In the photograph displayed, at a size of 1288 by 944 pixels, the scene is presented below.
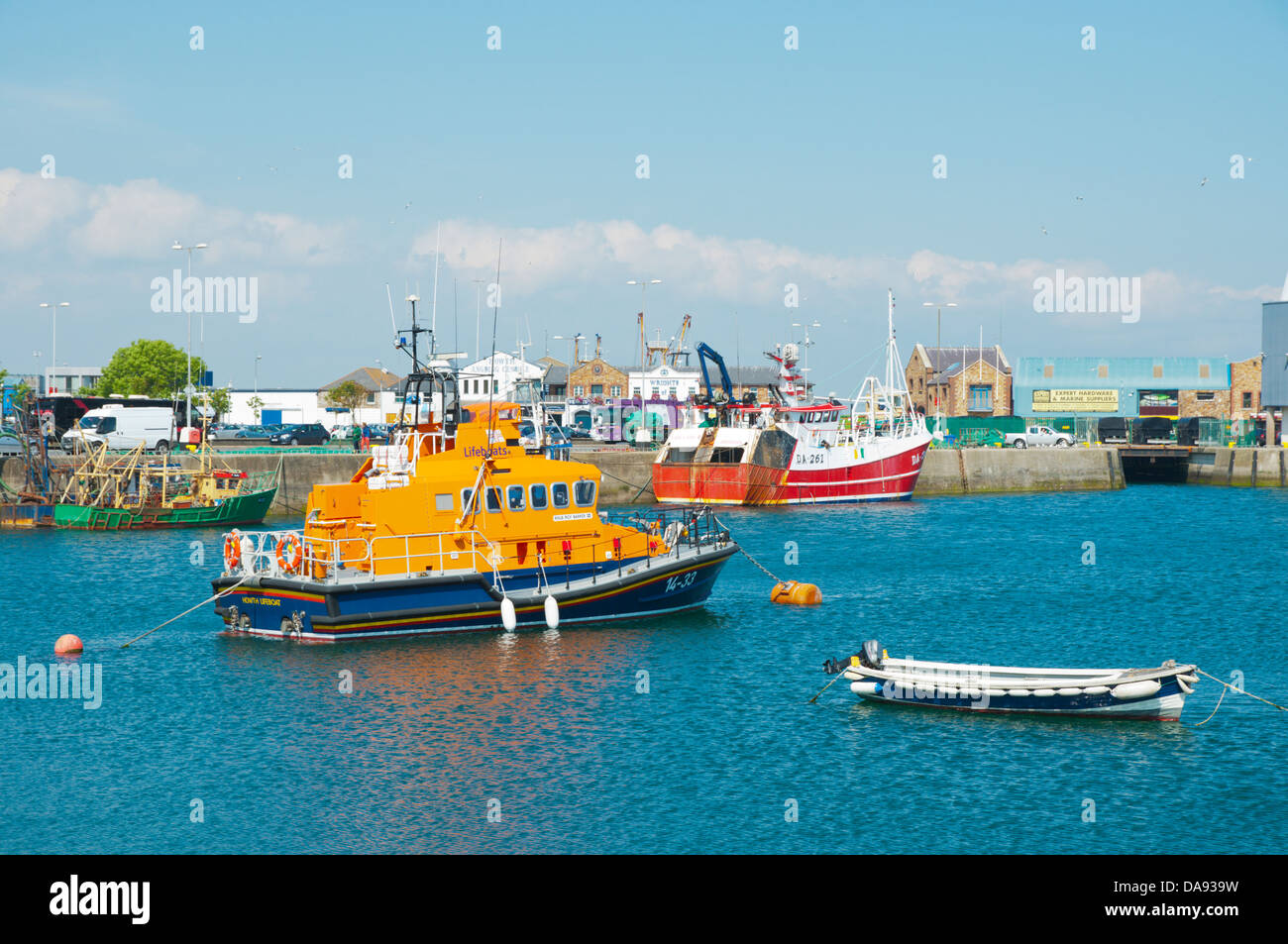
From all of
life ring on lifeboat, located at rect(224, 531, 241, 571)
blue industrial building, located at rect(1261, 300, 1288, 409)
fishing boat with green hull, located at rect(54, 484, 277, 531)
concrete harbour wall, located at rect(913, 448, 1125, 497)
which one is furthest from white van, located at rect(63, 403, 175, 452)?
blue industrial building, located at rect(1261, 300, 1288, 409)

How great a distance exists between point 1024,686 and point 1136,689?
1739 millimetres

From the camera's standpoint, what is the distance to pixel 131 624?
29266 millimetres

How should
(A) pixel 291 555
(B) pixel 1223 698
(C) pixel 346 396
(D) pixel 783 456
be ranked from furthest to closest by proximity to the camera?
1. (C) pixel 346 396
2. (D) pixel 783 456
3. (A) pixel 291 555
4. (B) pixel 1223 698

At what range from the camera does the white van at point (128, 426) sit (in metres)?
70.8

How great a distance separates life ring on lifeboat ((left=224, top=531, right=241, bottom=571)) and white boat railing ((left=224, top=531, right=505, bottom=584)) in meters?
0.11

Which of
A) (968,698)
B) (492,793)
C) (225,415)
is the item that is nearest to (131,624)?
(492,793)

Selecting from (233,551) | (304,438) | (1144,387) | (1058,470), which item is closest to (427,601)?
(233,551)

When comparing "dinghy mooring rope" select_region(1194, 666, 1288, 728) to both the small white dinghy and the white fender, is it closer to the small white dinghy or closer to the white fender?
the small white dinghy

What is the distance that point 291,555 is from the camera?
87.3 feet

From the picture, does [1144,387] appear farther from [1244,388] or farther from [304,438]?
[304,438]

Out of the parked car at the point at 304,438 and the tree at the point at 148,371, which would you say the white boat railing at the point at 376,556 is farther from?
the tree at the point at 148,371

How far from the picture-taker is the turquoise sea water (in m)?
16.1
